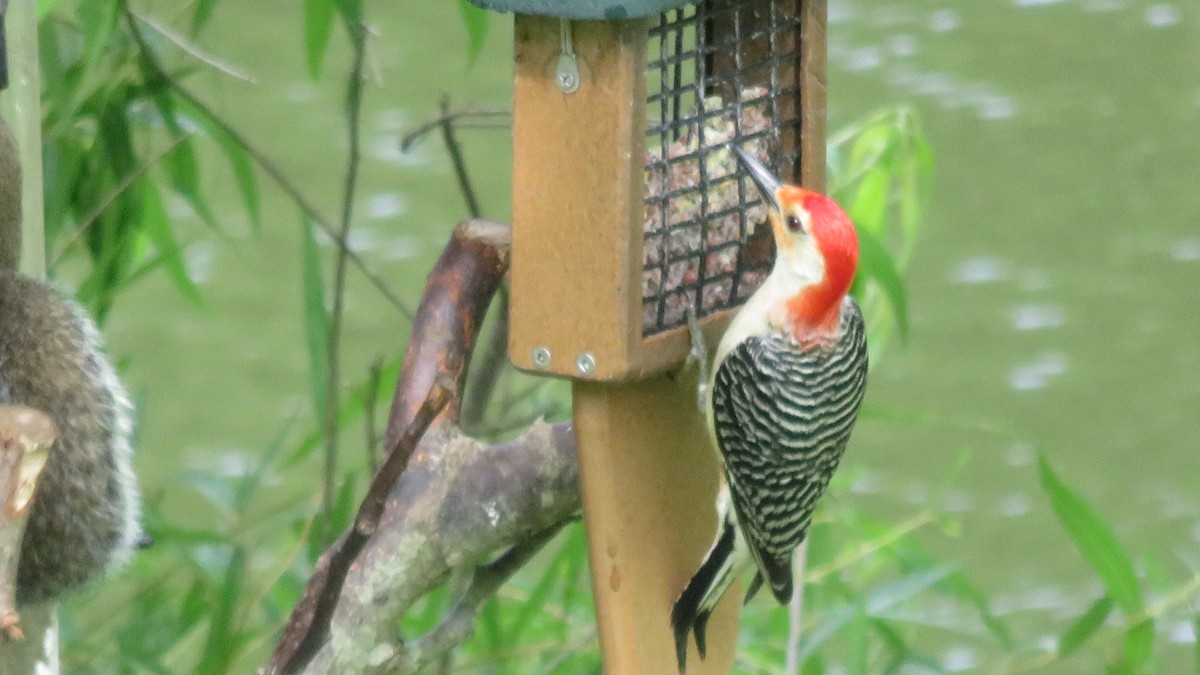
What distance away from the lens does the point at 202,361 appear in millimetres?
5367

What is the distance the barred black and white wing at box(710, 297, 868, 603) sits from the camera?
2.02 m

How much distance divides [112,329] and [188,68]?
2.81 m

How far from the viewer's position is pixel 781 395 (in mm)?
2055

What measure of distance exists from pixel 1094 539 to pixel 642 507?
0.86 metres

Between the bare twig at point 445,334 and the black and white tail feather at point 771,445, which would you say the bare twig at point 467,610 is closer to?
the bare twig at point 445,334

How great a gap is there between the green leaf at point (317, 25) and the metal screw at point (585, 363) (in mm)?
866

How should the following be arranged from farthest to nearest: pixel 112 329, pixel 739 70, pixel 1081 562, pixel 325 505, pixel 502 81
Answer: pixel 502 81 < pixel 112 329 < pixel 1081 562 < pixel 325 505 < pixel 739 70

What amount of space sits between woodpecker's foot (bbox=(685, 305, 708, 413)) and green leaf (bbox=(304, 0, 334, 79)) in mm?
749

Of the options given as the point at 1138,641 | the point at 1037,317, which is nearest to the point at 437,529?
the point at 1138,641

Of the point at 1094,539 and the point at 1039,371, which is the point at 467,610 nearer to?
the point at 1094,539

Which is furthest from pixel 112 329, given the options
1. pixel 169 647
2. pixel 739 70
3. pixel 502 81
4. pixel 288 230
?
pixel 739 70

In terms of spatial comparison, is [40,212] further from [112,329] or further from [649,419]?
[112,329]

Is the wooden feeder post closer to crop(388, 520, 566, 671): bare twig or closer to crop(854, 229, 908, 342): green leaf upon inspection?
crop(388, 520, 566, 671): bare twig

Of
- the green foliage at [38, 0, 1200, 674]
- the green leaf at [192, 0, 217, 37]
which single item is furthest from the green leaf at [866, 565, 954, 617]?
the green leaf at [192, 0, 217, 37]
